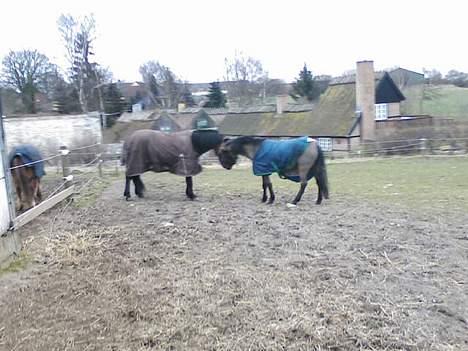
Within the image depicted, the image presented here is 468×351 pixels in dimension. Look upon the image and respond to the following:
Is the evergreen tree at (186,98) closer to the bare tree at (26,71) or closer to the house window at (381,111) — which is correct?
the bare tree at (26,71)

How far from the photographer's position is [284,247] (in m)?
4.77

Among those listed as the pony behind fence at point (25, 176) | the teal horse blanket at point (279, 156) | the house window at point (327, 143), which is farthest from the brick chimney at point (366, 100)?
the pony behind fence at point (25, 176)

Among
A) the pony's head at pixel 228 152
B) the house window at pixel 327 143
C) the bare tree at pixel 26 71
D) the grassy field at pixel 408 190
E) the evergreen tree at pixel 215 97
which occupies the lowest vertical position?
the house window at pixel 327 143

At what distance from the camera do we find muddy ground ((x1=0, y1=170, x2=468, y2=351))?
2.77 meters

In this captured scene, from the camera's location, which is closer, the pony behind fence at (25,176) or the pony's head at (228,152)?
the pony behind fence at (25,176)

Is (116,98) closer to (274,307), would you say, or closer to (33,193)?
(33,193)

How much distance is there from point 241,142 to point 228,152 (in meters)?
0.32

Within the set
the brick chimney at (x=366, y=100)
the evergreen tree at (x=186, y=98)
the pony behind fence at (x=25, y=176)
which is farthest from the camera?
the evergreen tree at (x=186, y=98)

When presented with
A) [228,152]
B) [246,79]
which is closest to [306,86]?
[246,79]

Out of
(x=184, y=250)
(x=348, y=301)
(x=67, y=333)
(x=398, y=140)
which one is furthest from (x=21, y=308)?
(x=398, y=140)

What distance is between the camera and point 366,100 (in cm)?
2898

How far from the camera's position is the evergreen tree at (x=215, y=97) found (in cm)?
5209

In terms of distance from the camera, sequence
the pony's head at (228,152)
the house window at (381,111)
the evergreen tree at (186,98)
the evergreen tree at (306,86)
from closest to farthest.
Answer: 1. the pony's head at (228,152)
2. the house window at (381,111)
3. the evergreen tree at (306,86)
4. the evergreen tree at (186,98)

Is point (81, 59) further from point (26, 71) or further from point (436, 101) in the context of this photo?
point (436, 101)
